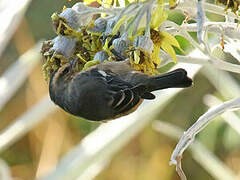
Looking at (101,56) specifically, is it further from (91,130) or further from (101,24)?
(91,130)

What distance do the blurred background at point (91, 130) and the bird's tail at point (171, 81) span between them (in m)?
1.41

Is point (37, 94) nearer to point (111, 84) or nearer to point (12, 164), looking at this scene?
point (12, 164)

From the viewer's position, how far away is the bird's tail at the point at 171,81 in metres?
0.99

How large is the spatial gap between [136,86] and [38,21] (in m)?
1.97

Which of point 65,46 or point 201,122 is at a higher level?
point 65,46

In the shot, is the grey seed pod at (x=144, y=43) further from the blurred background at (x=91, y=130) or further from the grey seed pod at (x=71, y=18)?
the blurred background at (x=91, y=130)

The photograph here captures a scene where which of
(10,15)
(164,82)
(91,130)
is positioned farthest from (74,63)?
(91,130)

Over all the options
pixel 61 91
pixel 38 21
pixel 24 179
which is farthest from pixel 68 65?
pixel 38 21

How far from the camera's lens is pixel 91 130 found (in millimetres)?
2588

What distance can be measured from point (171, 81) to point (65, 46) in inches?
6.9

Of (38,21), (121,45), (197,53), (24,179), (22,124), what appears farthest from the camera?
(38,21)

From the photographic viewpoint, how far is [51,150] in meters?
2.63

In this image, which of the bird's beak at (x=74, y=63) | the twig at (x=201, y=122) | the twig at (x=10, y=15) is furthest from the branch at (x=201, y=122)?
the twig at (x=10, y=15)

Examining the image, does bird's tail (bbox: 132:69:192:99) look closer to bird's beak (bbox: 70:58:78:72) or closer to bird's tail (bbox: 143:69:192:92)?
bird's tail (bbox: 143:69:192:92)
